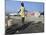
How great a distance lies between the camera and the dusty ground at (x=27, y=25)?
2.73 ft

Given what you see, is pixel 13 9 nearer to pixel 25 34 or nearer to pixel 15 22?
pixel 15 22

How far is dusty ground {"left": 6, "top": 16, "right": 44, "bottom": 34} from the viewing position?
2.73ft

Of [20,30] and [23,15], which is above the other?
[23,15]

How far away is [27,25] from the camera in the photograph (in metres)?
0.86

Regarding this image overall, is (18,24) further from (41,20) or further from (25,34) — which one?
(41,20)

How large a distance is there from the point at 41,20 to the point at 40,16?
4 centimetres

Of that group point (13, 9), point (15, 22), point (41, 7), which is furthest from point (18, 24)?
point (41, 7)

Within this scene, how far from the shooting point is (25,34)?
0.85 meters

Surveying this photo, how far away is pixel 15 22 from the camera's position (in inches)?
32.9

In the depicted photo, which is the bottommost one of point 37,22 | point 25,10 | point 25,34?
point 25,34

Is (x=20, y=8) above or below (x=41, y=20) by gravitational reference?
above

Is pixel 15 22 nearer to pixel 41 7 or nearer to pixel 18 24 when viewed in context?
pixel 18 24

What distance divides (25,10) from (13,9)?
0.36 feet

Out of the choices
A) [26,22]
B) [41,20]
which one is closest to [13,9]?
[26,22]
